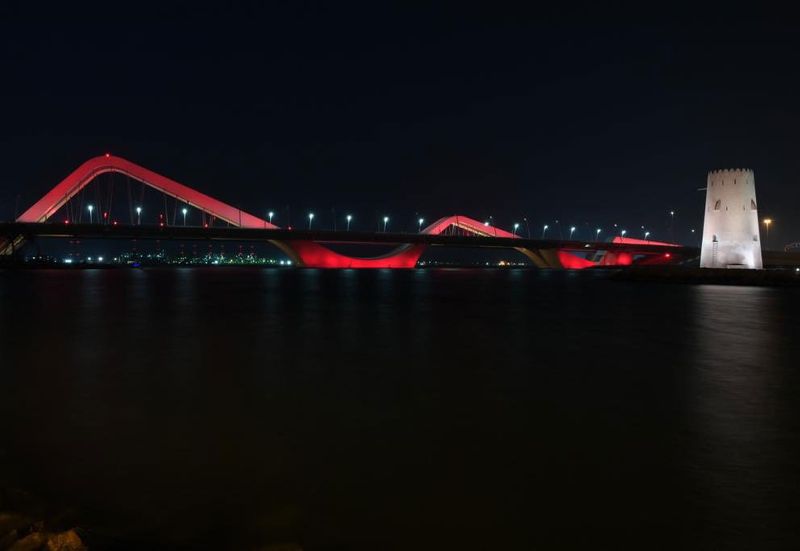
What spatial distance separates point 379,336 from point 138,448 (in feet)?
28.5

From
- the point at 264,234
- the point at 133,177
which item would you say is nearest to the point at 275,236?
the point at 264,234

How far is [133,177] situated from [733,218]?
51825mm

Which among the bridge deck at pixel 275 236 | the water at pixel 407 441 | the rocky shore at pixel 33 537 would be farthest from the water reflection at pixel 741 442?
the bridge deck at pixel 275 236

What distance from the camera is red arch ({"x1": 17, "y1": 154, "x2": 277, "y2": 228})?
5484 cm

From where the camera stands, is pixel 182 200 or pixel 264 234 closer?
pixel 264 234

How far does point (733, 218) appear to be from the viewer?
33.3 meters

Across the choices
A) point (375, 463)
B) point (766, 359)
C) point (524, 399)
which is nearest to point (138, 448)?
point (375, 463)

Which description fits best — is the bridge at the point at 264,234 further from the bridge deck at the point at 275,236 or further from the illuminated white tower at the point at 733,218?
the illuminated white tower at the point at 733,218

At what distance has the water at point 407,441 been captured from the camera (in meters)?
3.63

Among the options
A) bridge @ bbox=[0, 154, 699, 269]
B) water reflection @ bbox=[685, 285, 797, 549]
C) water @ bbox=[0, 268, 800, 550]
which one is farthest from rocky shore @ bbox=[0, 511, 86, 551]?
bridge @ bbox=[0, 154, 699, 269]

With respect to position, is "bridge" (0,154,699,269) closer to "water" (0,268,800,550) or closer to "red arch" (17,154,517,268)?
"red arch" (17,154,517,268)

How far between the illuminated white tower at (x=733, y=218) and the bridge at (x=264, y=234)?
28.6m

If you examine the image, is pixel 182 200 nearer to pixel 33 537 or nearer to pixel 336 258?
pixel 336 258

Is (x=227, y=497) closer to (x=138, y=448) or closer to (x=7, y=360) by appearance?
(x=138, y=448)
